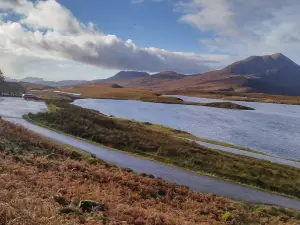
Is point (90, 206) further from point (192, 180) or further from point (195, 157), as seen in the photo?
point (195, 157)

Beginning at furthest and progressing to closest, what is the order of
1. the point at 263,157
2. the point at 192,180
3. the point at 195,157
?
the point at 263,157 < the point at 195,157 < the point at 192,180

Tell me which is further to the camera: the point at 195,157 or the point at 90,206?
the point at 195,157

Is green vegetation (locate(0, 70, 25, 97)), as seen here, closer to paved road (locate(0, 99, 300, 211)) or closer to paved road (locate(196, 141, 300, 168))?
paved road (locate(0, 99, 300, 211))

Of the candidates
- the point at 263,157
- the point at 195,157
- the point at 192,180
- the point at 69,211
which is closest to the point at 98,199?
the point at 69,211

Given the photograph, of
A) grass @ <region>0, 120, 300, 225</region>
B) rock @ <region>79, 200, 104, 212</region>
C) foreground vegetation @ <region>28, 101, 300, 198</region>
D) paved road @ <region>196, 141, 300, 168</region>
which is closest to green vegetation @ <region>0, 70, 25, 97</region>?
foreground vegetation @ <region>28, 101, 300, 198</region>

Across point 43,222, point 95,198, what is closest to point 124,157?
point 95,198

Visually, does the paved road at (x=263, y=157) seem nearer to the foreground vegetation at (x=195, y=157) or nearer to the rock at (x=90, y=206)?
the foreground vegetation at (x=195, y=157)
